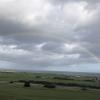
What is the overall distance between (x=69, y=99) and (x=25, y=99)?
7366 millimetres

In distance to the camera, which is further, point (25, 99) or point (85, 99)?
point (85, 99)

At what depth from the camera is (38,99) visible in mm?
41469

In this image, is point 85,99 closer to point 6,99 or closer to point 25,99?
point 25,99

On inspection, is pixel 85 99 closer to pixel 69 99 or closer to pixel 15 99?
pixel 69 99

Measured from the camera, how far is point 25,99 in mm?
40625

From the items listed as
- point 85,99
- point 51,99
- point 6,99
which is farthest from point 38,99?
point 85,99

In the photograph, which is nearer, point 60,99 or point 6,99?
point 6,99

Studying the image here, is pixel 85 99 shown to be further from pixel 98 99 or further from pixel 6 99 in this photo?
pixel 6 99

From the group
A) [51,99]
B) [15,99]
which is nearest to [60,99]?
[51,99]

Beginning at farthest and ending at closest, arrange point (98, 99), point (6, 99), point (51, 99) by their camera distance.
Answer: point (98, 99) < point (51, 99) < point (6, 99)

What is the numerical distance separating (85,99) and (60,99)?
4410 mm

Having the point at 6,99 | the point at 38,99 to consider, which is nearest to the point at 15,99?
the point at 6,99

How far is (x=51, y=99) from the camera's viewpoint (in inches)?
1647

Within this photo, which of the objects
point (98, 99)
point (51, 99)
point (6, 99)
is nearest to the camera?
point (6, 99)
